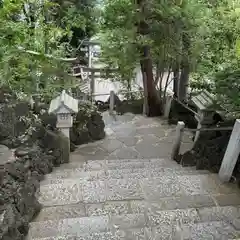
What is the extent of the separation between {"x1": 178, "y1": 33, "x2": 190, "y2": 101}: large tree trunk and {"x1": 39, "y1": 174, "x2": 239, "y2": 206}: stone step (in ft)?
14.2

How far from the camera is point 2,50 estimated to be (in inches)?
221

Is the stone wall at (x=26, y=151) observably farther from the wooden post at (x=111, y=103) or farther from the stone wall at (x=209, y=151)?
the wooden post at (x=111, y=103)

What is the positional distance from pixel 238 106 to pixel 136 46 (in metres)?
4.00

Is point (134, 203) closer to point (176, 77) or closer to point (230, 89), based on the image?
point (230, 89)

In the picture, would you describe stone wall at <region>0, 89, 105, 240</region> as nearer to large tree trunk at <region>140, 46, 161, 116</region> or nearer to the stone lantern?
the stone lantern

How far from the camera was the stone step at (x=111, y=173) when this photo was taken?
4.01 metres

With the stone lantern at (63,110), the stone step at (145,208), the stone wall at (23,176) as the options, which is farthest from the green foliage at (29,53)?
the stone step at (145,208)

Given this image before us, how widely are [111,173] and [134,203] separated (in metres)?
0.95

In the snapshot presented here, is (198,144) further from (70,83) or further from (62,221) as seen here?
(70,83)

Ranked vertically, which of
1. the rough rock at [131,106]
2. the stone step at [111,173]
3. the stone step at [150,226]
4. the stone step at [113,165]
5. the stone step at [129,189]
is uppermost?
the stone step at [150,226]

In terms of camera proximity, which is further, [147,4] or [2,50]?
[147,4]

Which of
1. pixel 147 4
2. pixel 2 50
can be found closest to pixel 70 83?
pixel 2 50

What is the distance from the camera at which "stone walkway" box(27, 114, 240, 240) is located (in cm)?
281

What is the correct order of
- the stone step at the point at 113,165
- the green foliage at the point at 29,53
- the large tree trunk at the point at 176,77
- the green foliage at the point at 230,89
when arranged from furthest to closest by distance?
the large tree trunk at the point at 176,77 → the green foliage at the point at 29,53 → the stone step at the point at 113,165 → the green foliage at the point at 230,89
